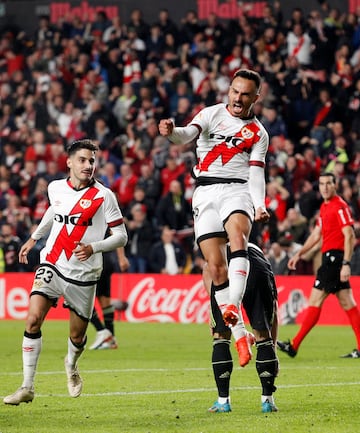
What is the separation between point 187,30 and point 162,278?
8.44m

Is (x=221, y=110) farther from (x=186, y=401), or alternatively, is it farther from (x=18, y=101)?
(x=18, y=101)

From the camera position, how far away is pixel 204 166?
31.2 feet

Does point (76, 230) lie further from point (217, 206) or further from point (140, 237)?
point (140, 237)

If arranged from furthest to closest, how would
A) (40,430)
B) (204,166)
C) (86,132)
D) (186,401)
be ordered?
(86,132) < (186,401) < (204,166) < (40,430)

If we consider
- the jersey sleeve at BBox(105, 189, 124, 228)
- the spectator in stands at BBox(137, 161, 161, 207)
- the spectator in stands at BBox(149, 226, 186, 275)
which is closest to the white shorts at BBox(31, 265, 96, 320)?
the jersey sleeve at BBox(105, 189, 124, 228)

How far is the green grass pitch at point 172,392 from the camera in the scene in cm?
851

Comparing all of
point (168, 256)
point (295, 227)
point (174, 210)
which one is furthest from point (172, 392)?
point (174, 210)

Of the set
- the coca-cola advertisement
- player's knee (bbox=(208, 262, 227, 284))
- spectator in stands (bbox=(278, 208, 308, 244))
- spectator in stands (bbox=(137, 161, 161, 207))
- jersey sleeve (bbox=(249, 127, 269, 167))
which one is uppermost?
jersey sleeve (bbox=(249, 127, 269, 167))

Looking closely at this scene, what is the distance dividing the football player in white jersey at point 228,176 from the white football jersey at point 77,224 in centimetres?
96

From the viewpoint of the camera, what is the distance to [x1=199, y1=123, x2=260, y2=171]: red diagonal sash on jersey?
9461mm

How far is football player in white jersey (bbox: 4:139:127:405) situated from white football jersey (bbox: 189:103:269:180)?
1084mm

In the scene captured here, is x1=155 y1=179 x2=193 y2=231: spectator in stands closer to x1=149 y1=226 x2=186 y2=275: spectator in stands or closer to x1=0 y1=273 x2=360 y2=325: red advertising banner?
x1=149 y1=226 x2=186 y2=275: spectator in stands

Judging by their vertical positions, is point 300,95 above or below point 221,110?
below

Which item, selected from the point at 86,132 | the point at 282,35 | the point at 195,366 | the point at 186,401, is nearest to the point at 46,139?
the point at 86,132
